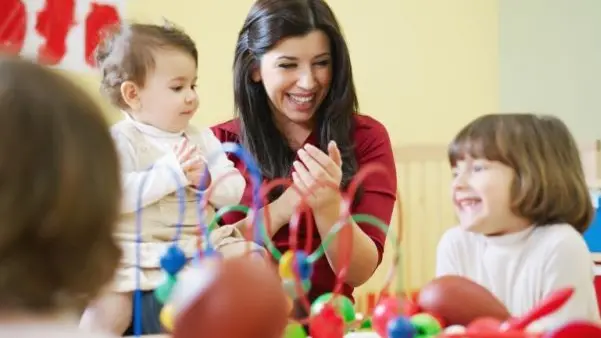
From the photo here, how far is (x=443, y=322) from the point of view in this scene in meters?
0.92

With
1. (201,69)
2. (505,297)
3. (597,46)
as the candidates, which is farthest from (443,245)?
(597,46)

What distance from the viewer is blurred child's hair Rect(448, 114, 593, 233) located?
3.74 ft

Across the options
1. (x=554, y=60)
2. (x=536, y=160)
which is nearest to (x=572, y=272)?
(x=536, y=160)

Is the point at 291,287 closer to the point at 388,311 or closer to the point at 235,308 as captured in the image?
the point at 388,311

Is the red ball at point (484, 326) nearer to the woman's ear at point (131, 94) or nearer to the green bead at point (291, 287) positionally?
the green bead at point (291, 287)

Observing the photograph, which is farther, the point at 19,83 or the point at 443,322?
the point at 443,322

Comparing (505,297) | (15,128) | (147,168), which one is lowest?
(505,297)

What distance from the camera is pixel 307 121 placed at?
4.75ft

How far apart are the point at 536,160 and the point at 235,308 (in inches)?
24.9

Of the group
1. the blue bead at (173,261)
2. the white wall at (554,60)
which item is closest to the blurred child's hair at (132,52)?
the blue bead at (173,261)

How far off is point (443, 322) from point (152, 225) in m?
0.47

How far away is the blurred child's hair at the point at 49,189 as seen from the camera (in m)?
0.56

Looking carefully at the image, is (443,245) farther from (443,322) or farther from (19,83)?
(19,83)

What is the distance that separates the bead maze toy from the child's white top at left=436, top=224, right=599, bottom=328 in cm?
16
